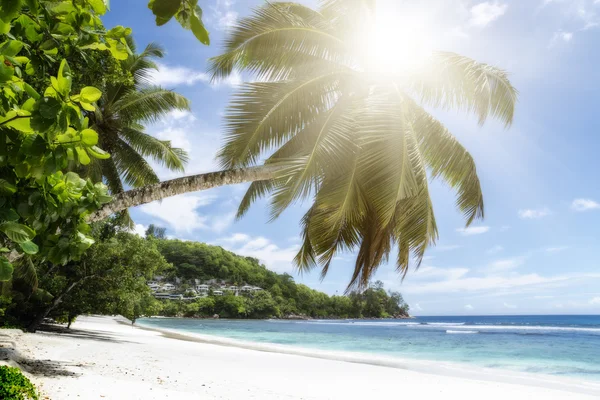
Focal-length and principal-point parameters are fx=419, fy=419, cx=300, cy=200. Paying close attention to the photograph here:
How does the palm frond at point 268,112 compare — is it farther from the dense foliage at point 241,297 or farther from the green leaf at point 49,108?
the dense foliage at point 241,297

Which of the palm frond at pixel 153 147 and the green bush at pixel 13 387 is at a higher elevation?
the palm frond at pixel 153 147

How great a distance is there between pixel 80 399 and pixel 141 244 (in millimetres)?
9909

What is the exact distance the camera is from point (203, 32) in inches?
43.9

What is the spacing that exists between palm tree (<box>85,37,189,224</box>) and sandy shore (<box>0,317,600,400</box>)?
13.1 feet

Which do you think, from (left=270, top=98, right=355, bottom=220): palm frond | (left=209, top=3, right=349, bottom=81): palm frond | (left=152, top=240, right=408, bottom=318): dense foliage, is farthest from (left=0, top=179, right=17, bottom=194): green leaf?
(left=152, top=240, right=408, bottom=318): dense foliage

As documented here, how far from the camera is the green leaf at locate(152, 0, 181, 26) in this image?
3.51 feet

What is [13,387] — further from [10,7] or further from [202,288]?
[202,288]

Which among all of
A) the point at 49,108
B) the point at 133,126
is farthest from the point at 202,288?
the point at 49,108

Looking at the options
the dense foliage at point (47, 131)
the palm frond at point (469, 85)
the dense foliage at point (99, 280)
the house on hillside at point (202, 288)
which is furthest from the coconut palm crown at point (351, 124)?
the house on hillside at point (202, 288)

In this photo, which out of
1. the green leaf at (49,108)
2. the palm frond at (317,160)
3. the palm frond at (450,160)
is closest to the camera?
the green leaf at (49,108)

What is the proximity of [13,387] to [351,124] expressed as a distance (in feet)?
18.7

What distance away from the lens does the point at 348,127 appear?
23.2 feet

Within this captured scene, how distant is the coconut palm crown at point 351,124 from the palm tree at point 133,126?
4.04 meters

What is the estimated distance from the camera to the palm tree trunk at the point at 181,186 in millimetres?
5793
